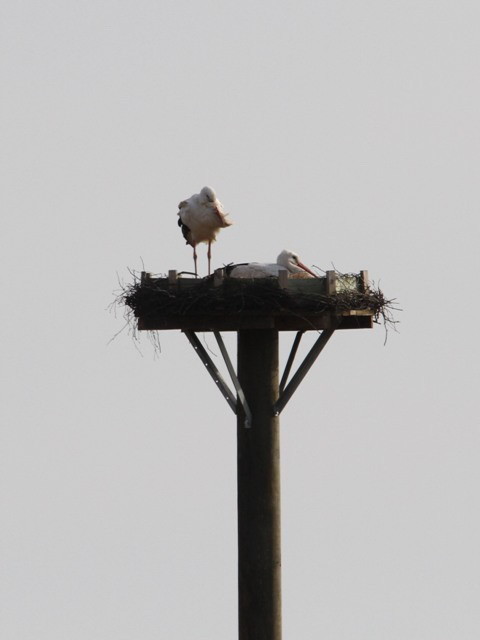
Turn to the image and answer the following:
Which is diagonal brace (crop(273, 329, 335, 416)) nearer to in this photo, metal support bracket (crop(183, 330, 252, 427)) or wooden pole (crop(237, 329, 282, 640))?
wooden pole (crop(237, 329, 282, 640))

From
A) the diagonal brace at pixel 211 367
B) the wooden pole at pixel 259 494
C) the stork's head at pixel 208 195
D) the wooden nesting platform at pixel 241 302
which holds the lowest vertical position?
the wooden pole at pixel 259 494

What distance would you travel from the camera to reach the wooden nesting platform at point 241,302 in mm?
13562

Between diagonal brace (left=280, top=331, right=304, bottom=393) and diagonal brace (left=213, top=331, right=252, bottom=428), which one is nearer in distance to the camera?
diagonal brace (left=213, top=331, right=252, bottom=428)

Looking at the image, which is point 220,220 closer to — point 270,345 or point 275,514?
point 270,345

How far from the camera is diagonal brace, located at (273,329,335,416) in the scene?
45.9ft

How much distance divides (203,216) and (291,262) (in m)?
1.13

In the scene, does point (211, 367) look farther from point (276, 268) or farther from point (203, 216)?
point (203, 216)

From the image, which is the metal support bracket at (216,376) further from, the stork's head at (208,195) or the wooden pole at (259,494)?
the stork's head at (208,195)

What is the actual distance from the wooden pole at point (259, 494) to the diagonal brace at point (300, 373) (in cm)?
7

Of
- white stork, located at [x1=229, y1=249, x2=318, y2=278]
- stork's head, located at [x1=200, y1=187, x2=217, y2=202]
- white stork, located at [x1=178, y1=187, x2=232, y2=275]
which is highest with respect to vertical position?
stork's head, located at [x1=200, y1=187, x2=217, y2=202]

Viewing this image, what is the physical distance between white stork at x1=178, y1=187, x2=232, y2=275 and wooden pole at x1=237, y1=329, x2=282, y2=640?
140cm

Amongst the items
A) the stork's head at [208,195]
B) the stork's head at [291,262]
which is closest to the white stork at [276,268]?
the stork's head at [291,262]

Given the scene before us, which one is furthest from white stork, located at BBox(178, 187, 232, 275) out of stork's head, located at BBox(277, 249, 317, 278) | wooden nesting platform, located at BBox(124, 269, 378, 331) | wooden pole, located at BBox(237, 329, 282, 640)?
wooden pole, located at BBox(237, 329, 282, 640)

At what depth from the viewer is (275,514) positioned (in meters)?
14.0
